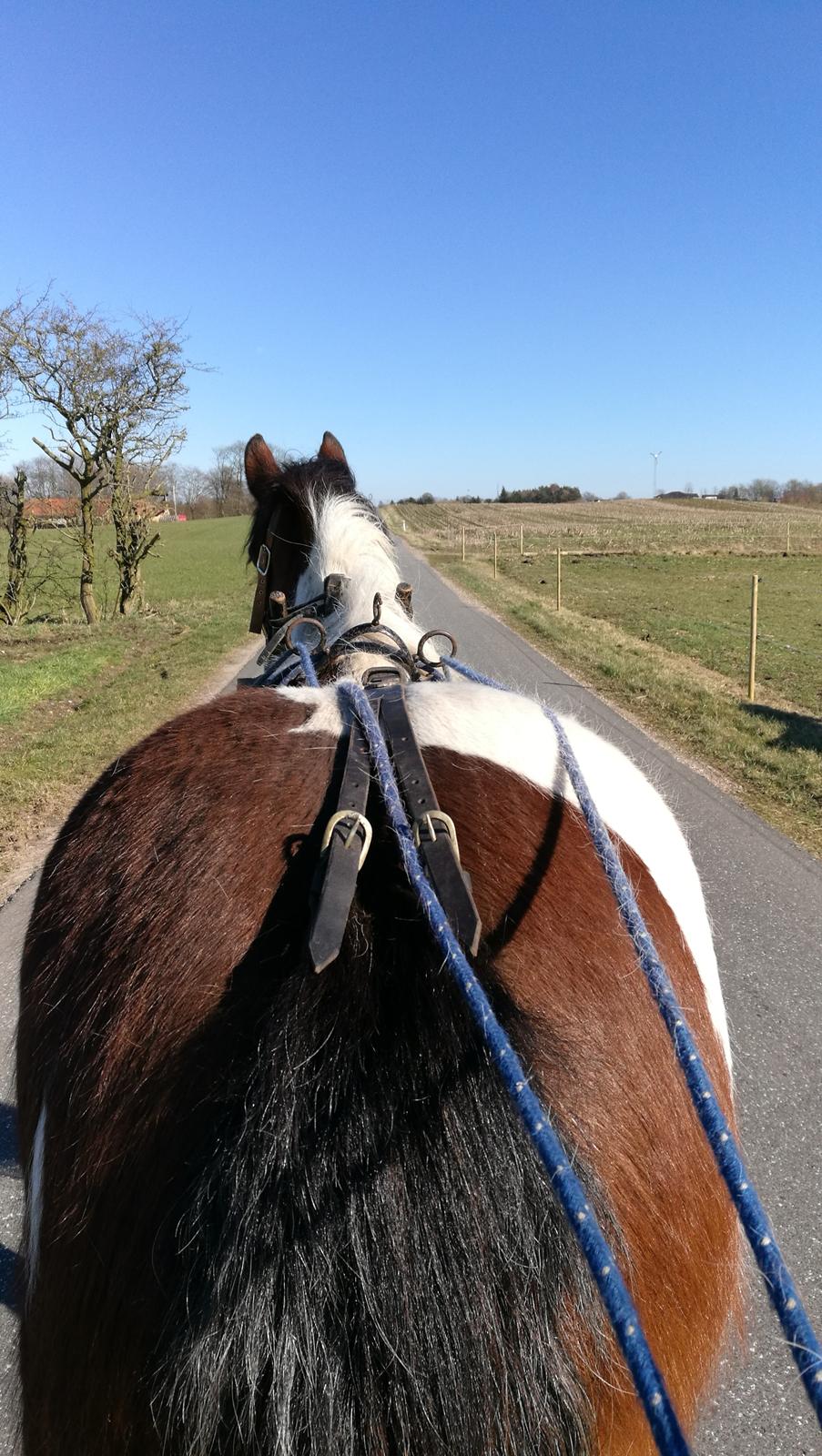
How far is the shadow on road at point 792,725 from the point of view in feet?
28.9

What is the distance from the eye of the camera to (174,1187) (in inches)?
38.3

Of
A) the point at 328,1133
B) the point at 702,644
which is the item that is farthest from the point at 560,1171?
the point at 702,644

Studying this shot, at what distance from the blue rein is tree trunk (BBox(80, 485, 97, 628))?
17.2 m

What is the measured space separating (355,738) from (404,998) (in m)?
0.44

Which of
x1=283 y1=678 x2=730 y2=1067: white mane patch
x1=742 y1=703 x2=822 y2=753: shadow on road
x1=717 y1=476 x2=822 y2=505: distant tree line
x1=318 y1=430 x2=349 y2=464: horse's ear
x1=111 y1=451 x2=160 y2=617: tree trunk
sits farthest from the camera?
x1=717 y1=476 x2=822 y2=505: distant tree line

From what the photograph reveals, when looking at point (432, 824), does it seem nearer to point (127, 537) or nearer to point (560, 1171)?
point (560, 1171)

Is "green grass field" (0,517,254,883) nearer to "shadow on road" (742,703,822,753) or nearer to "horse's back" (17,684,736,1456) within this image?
"horse's back" (17,684,736,1456)

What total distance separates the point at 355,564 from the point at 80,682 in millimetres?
9907

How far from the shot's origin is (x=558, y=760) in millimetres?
1493

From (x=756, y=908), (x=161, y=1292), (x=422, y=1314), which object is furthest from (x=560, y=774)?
(x=756, y=908)

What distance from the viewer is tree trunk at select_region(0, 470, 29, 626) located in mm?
16203

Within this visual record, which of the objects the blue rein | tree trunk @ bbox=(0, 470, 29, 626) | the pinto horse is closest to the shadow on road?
the pinto horse

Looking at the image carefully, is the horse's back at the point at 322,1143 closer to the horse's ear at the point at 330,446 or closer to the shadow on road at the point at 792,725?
the horse's ear at the point at 330,446

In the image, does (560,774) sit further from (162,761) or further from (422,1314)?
(422,1314)
